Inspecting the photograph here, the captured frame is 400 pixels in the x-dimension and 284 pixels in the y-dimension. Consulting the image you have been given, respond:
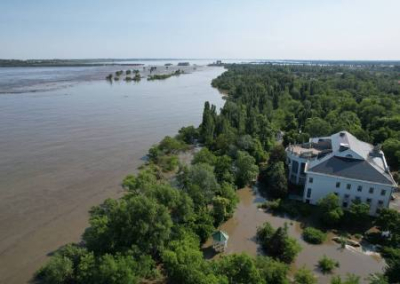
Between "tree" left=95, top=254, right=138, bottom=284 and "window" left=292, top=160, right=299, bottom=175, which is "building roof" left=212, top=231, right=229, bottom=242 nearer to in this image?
"tree" left=95, top=254, right=138, bottom=284

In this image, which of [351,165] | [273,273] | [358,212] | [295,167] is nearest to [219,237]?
[273,273]

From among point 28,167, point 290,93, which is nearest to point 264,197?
point 28,167

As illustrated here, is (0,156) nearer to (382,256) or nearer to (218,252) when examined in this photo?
(218,252)

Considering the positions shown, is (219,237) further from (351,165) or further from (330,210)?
(351,165)

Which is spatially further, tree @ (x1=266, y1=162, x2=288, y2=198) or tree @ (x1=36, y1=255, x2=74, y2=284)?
tree @ (x1=266, y1=162, x2=288, y2=198)

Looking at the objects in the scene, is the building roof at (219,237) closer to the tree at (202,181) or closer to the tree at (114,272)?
the tree at (202,181)

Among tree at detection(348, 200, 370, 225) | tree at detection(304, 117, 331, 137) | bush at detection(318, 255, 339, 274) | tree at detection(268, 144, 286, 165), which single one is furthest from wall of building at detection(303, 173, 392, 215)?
tree at detection(304, 117, 331, 137)
